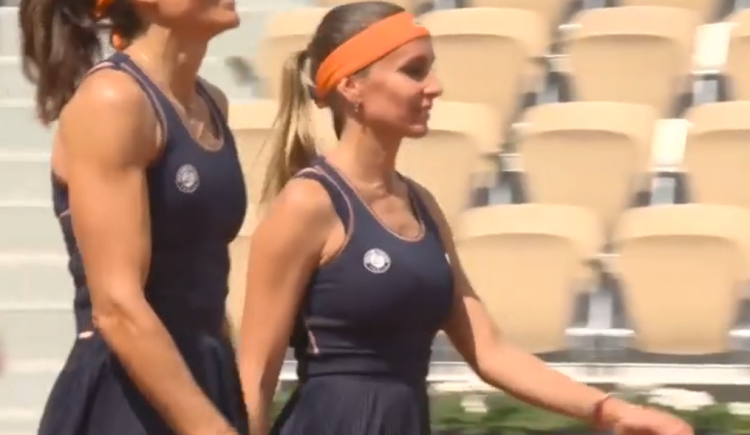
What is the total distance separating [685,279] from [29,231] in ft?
6.98

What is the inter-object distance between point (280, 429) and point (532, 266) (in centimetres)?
206

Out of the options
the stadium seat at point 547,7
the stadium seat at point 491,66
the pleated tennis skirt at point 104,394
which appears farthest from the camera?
the stadium seat at point 547,7

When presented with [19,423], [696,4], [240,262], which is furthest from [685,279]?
[19,423]

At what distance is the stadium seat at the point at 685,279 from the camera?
14.0 feet

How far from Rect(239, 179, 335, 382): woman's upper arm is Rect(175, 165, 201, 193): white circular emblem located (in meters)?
0.28

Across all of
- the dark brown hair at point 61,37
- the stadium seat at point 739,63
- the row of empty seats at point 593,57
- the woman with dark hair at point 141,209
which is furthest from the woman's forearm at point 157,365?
the stadium seat at point 739,63

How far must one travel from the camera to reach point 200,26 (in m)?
2.04

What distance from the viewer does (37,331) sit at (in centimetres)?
496

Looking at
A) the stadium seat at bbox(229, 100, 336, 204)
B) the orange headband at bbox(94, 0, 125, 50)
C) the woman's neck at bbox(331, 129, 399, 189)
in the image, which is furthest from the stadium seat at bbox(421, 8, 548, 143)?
the orange headband at bbox(94, 0, 125, 50)

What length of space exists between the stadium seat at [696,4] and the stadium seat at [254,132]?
137 centimetres

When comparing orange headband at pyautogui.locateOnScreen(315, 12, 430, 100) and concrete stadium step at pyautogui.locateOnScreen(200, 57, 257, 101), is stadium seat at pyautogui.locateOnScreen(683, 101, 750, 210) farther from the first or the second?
orange headband at pyautogui.locateOnScreen(315, 12, 430, 100)

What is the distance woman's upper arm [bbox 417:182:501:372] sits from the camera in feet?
7.93

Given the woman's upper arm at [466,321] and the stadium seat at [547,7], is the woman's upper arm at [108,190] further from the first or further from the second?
the stadium seat at [547,7]

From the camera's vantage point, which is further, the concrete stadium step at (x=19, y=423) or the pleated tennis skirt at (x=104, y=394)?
the concrete stadium step at (x=19, y=423)
